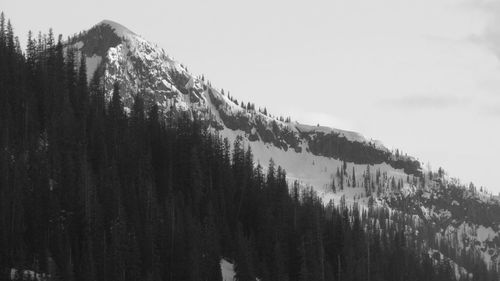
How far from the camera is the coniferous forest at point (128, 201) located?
100250 millimetres

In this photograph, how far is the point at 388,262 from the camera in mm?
176375

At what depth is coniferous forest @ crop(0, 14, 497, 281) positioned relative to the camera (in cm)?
10025

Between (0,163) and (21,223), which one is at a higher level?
(0,163)

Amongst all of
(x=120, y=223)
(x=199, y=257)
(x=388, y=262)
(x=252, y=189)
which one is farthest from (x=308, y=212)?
(x=120, y=223)

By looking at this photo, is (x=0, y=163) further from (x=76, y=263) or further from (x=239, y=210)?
(x=239, y=210)

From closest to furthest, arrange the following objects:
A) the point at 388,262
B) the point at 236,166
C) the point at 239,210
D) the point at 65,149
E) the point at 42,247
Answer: the point at 42,247, the point at 65,149, the point at 239,210, the point at 236,166, the point at 388,262

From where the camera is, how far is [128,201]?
115 m

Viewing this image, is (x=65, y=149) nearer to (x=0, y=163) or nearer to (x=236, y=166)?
(x=0, y=163)

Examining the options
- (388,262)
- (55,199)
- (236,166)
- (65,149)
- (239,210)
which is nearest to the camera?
(55,199)

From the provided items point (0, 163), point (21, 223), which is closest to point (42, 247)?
point (21, 223)

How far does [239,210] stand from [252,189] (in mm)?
6648

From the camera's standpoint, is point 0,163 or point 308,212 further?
point 308,212

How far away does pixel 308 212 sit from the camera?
152 m

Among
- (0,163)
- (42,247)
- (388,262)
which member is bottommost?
(388,262)
